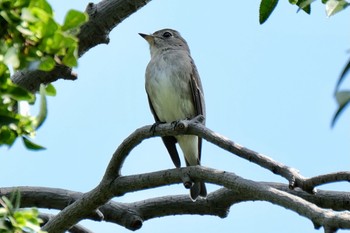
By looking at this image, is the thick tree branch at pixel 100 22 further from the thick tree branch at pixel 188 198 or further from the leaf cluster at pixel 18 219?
the leaf cluster at pixel 18 219

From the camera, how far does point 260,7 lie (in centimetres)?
375

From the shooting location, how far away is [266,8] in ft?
12.2

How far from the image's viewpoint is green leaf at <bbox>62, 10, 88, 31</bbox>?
249 cm

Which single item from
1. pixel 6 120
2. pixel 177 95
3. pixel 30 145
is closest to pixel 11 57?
pixel 6 120

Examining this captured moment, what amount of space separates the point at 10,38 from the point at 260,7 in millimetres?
1525

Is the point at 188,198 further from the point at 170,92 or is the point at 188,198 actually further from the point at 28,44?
the point at 28,44

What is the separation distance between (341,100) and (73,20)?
864 mm

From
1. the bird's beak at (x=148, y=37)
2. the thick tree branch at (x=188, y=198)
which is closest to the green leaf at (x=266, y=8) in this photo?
the thick tree branch at (x=188, y=198)

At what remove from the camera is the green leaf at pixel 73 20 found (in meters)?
2.49

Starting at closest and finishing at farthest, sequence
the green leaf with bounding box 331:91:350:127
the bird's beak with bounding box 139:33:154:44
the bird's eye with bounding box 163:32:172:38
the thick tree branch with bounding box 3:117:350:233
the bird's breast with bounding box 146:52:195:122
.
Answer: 1. the green leaf with bounding box 331:91:350:127
2. the thick tree branch with bounding box 3:117:350:233
3. the bird's breast with bounding box 146:52:195:122
4. the bird's beak with bounding box 139:33:154:44
5. the bird's eye with bounding box 163:32:172:38

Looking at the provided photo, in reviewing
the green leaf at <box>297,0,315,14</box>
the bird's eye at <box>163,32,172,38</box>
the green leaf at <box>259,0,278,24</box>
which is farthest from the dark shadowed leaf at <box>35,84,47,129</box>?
the bird's eye at <box>163,32,172,38</box>

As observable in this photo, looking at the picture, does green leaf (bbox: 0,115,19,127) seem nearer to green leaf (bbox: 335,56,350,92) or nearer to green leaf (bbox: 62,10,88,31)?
green leaf (bbox: 62,10,88,31)

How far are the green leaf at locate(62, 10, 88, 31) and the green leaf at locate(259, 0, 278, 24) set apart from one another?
4.48 ft

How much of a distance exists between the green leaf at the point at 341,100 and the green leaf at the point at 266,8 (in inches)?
59.9
